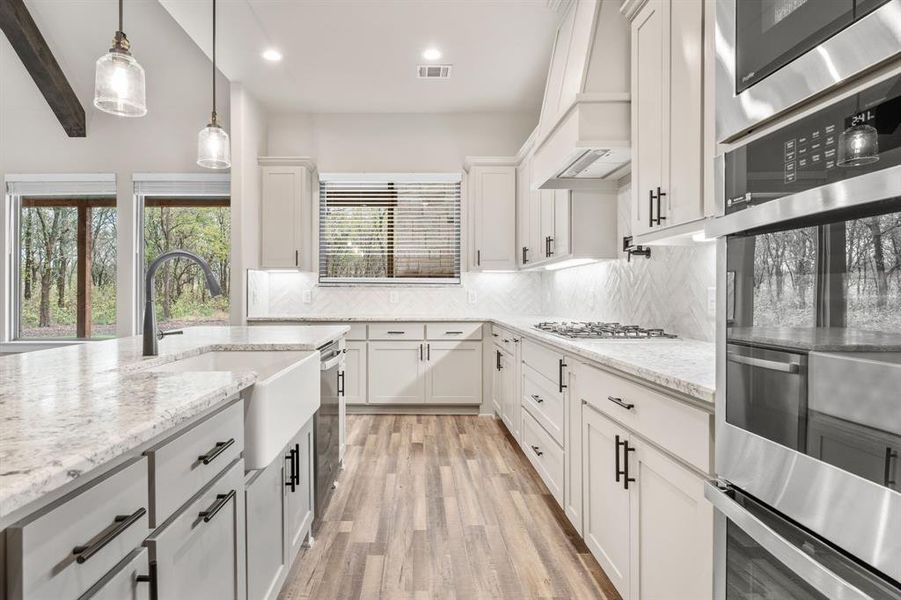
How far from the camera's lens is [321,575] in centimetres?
191

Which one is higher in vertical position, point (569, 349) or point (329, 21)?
point (329, 21)

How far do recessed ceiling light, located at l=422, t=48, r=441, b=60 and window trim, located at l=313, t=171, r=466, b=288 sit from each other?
4.26 ft

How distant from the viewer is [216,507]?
1.11 metres

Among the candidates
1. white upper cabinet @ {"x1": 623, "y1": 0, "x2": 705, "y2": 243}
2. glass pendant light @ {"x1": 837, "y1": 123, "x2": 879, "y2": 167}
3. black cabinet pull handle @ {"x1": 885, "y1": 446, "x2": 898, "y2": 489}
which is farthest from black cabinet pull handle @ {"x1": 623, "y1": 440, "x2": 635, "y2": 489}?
glass pendant light @ {"x1": 837, "y1": 123, "x2": 879, "y2": 167}

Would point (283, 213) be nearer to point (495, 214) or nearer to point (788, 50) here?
point (495, 214)

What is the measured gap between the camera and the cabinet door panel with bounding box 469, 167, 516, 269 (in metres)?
4.64

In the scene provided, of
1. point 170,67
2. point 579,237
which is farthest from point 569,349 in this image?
point 170,67

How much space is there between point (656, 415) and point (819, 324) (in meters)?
0.66

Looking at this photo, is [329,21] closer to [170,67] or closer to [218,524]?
[170,67]

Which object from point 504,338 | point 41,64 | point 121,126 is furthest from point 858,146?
point 41,64

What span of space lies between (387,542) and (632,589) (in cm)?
109

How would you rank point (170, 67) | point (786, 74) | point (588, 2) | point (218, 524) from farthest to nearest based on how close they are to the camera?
point (170, 67) → point (588, 2) → point (218, 524) → point (786, 74)

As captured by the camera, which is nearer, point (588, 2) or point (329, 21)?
point (588, 2)

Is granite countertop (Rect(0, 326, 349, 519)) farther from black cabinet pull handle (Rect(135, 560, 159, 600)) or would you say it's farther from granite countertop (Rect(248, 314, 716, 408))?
granite countertop (Rect(248, 314, 716, 408))
